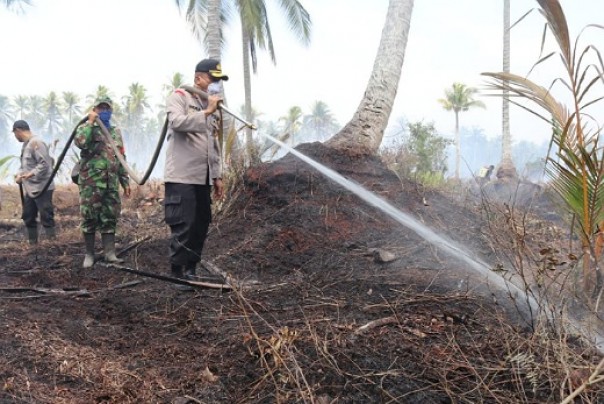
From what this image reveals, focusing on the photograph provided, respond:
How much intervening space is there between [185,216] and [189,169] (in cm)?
38

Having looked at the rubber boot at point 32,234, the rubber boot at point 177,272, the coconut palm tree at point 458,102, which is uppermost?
the coconut palm tree at point 458,102

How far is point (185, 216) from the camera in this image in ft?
13.6

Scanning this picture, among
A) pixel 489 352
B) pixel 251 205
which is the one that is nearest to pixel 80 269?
pixel 251 205

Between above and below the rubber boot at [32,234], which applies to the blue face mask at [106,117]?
above

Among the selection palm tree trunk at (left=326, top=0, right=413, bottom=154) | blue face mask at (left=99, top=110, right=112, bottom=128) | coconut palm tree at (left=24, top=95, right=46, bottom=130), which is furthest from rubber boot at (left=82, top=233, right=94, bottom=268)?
coconut palm tree at (left=24, top=95, right=46, bottom=130)

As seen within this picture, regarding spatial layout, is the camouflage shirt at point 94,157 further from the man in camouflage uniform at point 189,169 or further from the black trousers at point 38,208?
the black trousers at point 38,208

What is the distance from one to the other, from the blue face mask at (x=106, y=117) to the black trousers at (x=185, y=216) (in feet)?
Result: 5.37

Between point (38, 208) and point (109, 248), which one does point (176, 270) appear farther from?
point (38, 208)

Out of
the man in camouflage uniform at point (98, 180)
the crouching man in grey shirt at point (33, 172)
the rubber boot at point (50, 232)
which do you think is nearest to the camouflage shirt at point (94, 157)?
the man in camouflage uniform at point (98, 180)

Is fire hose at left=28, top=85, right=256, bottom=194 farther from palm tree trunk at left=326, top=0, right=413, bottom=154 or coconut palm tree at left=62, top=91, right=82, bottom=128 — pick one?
coconut palm tree at left=62, top=91, right=82, bottom=128

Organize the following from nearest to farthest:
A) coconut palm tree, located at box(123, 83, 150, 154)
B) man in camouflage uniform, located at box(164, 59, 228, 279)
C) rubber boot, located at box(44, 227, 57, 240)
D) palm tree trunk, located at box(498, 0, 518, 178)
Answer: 1. man in camouflage uniform, located at box(164, 59, 228, 279)
2. rubber boot, located at box(44, 227, 57, 240)
3. palm tree trunk, located at box(498, 0, 518, 178)
4. coconut palm tree, located at box(123, 83, 150, 154)

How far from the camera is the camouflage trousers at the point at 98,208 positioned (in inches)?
206

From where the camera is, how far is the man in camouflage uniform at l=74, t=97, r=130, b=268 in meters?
5.22

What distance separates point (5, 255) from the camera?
6.29 meters
